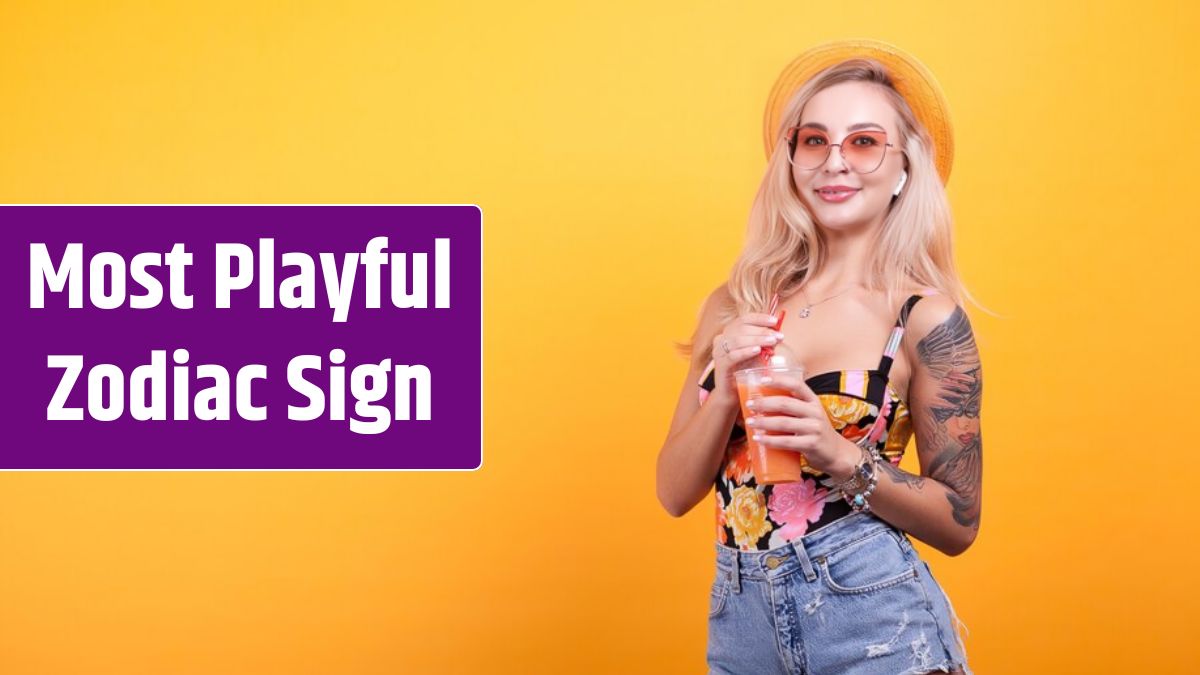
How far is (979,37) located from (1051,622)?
172 centimetres

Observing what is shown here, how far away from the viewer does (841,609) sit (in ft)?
5.76

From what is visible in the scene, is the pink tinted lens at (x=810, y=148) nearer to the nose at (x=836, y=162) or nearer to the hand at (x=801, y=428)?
the nose at (x=836, y=162)

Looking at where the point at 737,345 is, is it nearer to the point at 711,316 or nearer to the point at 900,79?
the point at 711,316

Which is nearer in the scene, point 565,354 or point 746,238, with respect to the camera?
point 746,238

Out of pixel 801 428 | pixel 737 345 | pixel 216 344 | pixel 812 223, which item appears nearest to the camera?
pixel 801 428

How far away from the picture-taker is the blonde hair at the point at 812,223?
1.97 meters

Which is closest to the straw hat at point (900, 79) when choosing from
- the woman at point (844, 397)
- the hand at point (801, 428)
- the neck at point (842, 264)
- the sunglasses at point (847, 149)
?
the woman at point (844, 397)

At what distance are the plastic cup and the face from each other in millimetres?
313

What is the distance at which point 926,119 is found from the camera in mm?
2074

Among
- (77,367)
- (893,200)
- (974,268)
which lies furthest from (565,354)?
(893,200)

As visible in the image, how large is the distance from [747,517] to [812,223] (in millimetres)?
495

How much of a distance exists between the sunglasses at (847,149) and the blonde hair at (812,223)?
3 cm

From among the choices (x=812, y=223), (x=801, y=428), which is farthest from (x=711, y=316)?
(x=801, y=428)

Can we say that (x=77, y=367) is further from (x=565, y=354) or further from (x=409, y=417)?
(x=565, y=354)
